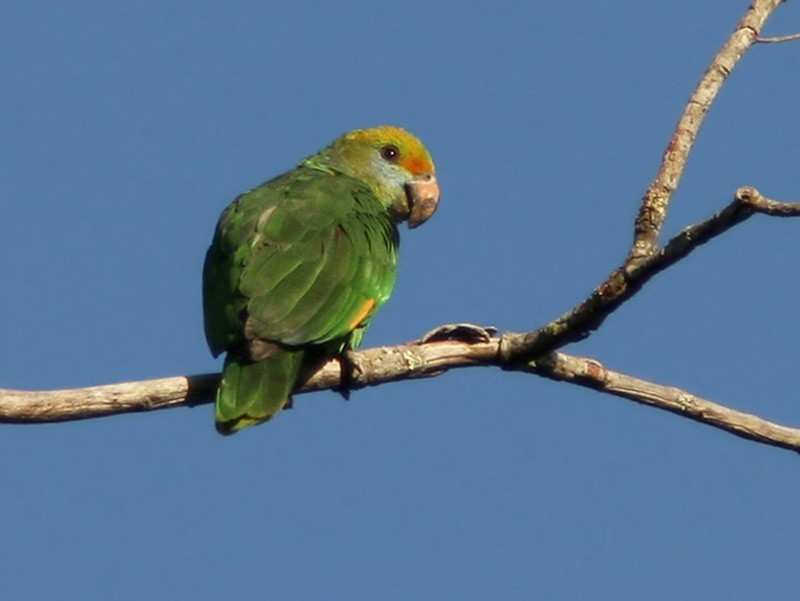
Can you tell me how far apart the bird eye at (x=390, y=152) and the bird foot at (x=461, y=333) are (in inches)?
87.4

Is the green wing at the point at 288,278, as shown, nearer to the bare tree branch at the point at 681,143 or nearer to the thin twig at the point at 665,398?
the thin twig at the point at 665,398

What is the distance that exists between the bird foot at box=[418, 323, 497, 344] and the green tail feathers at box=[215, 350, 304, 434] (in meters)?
0.57

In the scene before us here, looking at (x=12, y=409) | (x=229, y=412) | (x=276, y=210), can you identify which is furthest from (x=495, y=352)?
(x=12, y=409)

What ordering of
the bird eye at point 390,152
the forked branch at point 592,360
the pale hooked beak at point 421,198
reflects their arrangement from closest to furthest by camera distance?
the forked branch at point 592,360 < the pale hooked beak at point 421,198 < the bird eye at point 390,152

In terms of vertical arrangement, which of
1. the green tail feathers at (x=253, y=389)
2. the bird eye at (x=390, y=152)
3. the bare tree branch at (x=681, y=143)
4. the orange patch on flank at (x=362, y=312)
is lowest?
the green tail feathers at (x=253, y=389)

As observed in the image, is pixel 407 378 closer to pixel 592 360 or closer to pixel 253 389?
pixel 253 389

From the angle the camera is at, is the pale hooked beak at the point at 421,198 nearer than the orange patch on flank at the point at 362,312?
No

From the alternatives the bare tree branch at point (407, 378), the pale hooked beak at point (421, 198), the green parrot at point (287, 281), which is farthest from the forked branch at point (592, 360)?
the pale hooked beak at point (421, 198)

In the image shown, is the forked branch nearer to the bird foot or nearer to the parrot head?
the bird foot

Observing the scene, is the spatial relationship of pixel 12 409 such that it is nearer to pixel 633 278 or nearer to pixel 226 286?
pixel 226 286

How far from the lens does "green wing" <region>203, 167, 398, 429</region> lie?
489cm

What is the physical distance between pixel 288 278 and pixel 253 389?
0.61 meters

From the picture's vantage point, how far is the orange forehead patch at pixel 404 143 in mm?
6809

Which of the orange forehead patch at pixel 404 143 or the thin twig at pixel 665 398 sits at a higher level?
the orange forehead patch at pixel 404 143
